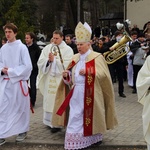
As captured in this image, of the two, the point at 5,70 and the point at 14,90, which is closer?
the point at 5,70

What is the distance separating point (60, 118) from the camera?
6078 millimetres

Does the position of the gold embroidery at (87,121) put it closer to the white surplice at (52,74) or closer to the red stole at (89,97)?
the red stole at (89,97)

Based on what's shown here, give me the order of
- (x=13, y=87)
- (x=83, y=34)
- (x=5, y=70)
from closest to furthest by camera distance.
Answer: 1. (x=83, y=34)
2. (x=5, y=70)
3. (x=13, y=87)

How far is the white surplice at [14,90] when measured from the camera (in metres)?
6.07

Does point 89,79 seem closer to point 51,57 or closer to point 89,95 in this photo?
point 89,95

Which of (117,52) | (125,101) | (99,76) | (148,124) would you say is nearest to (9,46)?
(99,76)

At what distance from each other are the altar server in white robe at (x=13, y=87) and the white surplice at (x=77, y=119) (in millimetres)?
952

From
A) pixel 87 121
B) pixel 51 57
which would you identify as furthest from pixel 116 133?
pixel 51 57

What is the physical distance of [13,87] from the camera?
6.15 m

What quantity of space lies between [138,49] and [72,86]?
16.9 feet

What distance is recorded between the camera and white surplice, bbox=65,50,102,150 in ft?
18.4

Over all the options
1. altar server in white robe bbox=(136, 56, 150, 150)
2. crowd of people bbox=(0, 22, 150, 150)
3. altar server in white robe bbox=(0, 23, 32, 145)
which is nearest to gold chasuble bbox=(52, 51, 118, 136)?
crowd of people bbox=(0, 22, 150, 150)

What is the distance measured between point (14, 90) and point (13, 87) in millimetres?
54

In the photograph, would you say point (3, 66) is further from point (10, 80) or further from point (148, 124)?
point (148, 124)
